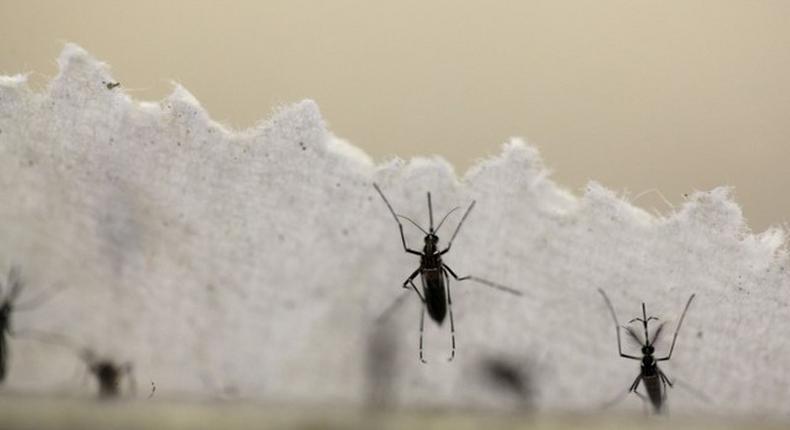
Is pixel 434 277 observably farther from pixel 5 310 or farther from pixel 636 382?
pixel 5 310

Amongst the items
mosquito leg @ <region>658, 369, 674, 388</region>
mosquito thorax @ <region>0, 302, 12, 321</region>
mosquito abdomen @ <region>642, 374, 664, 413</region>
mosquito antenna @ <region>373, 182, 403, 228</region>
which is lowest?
mosquito abdomen @ <region>642, 374, 664, 413</region>

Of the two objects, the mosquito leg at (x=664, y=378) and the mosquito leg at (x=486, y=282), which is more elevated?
the mosquito leg at (x=486, y=282)

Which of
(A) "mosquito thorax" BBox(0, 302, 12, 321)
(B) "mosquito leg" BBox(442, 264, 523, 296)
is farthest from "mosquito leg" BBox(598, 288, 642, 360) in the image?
(A) "mosquito thorax" BBox(0, 302, 12, 321)

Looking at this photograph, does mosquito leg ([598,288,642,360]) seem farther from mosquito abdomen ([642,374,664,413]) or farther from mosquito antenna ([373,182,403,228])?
mosquito antenna ([373,182,403,228])

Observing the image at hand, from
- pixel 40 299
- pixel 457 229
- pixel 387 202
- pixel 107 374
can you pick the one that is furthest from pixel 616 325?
pixel 40 299

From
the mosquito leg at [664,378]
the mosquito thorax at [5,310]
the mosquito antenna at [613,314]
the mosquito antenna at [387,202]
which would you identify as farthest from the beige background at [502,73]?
the mosquito thorax at [5,310]

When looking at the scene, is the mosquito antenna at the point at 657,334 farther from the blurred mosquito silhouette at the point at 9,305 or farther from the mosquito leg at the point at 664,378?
the blurred mosquito silhouette at the point at 9,305

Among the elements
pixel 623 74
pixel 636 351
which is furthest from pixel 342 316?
pixel 623 74
